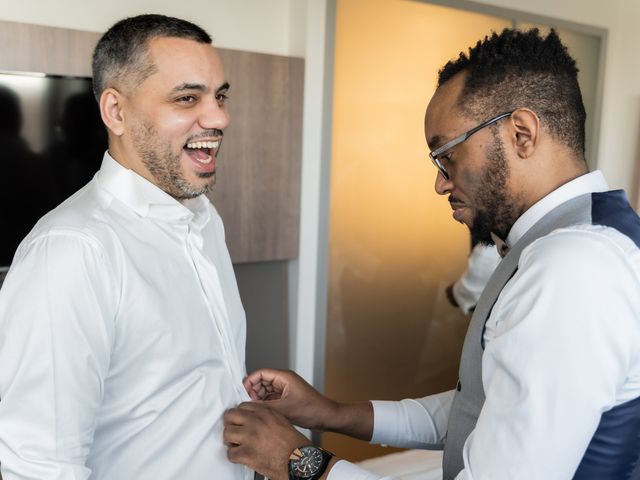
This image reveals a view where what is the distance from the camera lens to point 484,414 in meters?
1.02

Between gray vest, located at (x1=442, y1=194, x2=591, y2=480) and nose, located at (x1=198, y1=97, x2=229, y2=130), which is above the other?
nose, located at (x1=198, y1=97, x2=229, y2=130)

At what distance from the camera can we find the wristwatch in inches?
49.7

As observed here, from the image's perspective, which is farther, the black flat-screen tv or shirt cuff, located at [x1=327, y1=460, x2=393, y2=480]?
the black flat-screen tv

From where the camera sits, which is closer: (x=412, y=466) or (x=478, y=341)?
(x=478, y=341)

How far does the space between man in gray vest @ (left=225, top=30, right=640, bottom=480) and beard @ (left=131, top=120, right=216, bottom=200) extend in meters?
0.48

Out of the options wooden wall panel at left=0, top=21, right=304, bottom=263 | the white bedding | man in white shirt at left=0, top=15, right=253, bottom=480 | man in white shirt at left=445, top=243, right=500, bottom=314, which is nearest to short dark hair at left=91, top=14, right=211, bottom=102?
man in white shirt at left=0, top=15, right=253, bottom=480

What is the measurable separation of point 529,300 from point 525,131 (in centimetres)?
35

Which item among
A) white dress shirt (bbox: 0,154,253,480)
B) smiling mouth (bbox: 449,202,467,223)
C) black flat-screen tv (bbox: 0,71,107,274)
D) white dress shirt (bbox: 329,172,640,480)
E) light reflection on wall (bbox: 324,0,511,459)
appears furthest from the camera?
light reflection on wall (bbox: 324,0,511,459)

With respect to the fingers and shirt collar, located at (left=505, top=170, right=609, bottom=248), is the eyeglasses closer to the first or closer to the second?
shirt collar, located at (left=505, top=170, right=609, bottom=248)

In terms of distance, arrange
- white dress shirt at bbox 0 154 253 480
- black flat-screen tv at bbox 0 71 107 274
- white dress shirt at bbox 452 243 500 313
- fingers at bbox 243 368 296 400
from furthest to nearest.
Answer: white dress shirt at bbox 452 243 500 313 < black flat-screen tv at bbox 0 71 107 274 < fingers at bbox 243 368 296 400 < white dress shirt at bbox 0 154 253 480

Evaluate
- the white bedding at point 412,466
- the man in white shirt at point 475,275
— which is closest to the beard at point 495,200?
the man in white shirt at point 475,275

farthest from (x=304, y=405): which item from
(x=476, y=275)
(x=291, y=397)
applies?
(x=476, y=275)

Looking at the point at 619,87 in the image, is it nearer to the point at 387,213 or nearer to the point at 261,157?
the point at 387,213

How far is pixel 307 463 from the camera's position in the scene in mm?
1268
